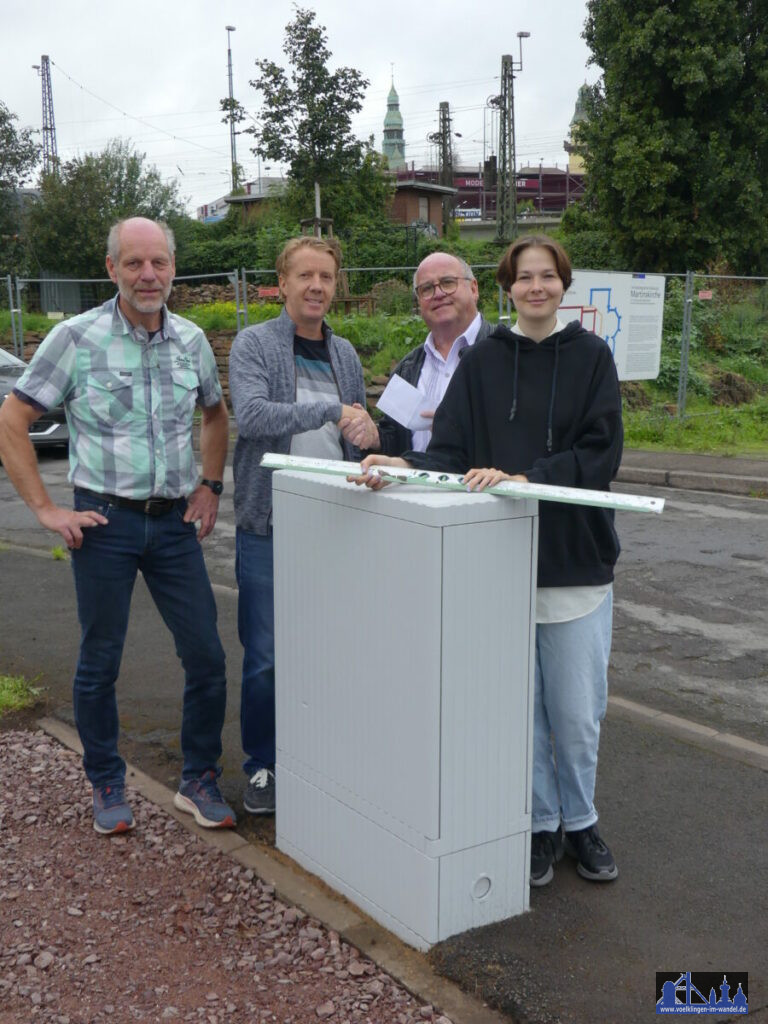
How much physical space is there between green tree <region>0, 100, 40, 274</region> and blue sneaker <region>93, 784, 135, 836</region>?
119ft

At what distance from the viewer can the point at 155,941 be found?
311 centimetres

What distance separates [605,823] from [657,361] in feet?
36.8

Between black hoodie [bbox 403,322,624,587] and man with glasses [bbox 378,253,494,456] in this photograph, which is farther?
man with glasses [bbox 378,253,494,456]

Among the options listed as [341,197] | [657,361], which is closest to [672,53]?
[341,197]

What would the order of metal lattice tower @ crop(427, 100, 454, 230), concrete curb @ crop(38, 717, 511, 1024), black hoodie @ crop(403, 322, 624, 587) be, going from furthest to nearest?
metal lattice tower @ crop(427, 100, 454, 230)
black hoodie @ crop(403, 322, 624, 587)
concrete curb @ crop(38, 717, 511, 1024)

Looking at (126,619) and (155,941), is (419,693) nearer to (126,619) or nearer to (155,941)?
(155,941)

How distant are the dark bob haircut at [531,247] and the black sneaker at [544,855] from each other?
1.73 m

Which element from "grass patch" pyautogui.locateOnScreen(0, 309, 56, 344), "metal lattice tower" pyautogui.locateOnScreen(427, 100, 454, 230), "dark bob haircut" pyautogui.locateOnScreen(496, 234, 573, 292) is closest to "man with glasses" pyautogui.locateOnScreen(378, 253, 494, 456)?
"dark bob haircut" pyautogui.locateOnScreen(496, 234, 573, 292)

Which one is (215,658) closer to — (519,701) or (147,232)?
(519,701)

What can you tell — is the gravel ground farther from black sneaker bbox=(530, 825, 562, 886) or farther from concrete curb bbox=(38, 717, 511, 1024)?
black sneaker bbox=(530, 825, 562, 886)

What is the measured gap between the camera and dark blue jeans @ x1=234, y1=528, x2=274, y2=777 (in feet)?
12.4

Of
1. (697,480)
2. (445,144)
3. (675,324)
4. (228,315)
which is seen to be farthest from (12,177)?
(445,144)

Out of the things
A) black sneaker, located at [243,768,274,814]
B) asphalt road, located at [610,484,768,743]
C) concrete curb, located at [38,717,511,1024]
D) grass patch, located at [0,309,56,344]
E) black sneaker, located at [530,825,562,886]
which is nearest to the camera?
concrete curb, located at [38,717,511,1024]

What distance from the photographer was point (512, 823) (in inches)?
124
